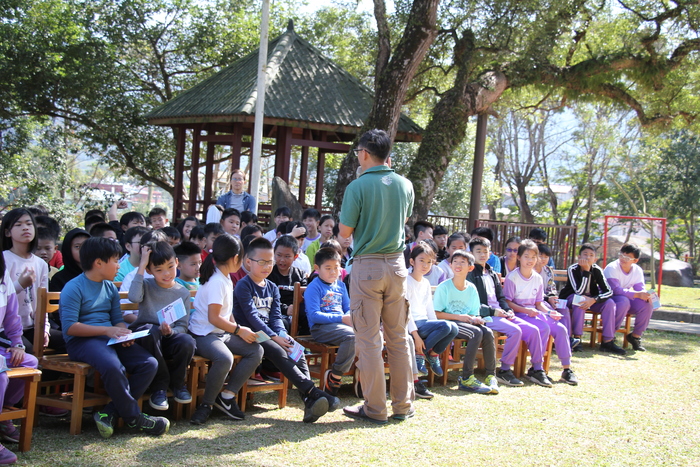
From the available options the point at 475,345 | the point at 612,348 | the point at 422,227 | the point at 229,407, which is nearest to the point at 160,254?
the point at 229,407

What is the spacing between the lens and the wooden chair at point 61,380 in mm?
4188

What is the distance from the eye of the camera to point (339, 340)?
17.9 ft

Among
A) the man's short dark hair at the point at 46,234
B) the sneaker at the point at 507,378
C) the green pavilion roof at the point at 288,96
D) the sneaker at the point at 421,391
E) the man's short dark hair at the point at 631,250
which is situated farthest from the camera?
the green pavilion roof at the point at 288,96

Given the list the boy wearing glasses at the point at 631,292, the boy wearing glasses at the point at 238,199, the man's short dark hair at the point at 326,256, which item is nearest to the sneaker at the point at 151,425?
the man's short dark hair at the point at 326,256

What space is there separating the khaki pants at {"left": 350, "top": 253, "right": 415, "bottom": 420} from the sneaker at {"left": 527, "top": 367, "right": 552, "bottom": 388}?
2.26 meters

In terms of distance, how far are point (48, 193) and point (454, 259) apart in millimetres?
16335

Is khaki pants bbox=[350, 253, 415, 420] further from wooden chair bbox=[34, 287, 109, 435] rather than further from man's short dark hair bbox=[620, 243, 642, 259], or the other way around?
man's short dark hair bbox=[620, 243, 642, 259]

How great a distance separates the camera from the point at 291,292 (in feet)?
20.1

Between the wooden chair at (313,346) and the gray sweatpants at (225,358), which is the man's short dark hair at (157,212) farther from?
the gray sweatpants at (225,358)

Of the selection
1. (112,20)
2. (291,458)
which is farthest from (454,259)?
(112,20)

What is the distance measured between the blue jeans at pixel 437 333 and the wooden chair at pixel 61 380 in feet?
9.53

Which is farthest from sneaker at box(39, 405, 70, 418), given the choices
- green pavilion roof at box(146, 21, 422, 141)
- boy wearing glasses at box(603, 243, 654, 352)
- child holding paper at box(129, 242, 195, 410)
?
green pavilion roof at box(146, 21, 422, 141)

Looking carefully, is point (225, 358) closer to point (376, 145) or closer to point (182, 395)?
point (182, 395)

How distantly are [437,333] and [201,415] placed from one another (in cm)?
239
